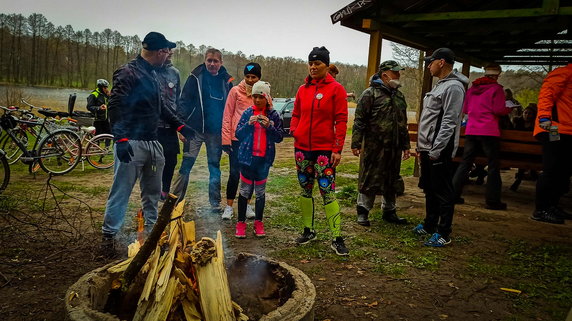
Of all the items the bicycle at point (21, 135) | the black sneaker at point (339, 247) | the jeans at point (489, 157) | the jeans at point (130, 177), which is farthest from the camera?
the bicycle at point (21, 135)

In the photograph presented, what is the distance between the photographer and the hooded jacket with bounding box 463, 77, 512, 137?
19.5 ft

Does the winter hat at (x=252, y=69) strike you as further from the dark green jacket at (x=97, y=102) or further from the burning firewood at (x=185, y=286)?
the dark green jacket at (x=97, y=102)

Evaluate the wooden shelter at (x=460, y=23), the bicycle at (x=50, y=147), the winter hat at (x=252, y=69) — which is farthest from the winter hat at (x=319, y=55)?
the bicycle at (x=50, y=147)

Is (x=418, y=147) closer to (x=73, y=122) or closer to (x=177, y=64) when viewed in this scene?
(x=177, y=64)

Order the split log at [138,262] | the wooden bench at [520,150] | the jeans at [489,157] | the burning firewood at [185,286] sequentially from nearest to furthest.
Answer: the burning firewood at [185,286]
the split log at [138,262]
the jeans at [489,157]
the wooden bench at [520,150]

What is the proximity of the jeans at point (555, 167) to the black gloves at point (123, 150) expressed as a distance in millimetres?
5424

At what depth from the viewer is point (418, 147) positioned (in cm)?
456

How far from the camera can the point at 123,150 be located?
11.2ft

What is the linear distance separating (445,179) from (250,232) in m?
2.44

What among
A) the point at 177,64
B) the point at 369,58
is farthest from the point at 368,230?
the point at 177,64

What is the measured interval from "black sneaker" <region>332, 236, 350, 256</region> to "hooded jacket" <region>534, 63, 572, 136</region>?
3.36 metres

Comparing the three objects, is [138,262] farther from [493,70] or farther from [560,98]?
[493,70]

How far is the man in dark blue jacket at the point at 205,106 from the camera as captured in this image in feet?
17.2

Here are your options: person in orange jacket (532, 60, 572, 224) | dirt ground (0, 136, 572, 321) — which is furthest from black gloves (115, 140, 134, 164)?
person in orange jacket (532, 60, 572, 224)
